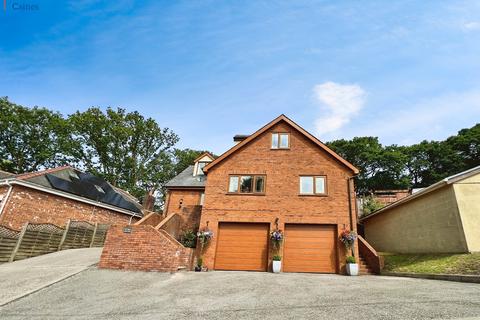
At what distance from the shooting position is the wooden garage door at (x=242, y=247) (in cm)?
1262

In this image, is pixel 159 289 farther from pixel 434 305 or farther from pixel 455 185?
pixel 455 185

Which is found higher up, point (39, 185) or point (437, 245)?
point (39, 185)

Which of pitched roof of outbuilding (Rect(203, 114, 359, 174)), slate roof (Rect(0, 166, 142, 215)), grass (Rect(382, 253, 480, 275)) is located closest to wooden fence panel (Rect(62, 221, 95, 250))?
slate roof (Rect(0, 166, 142, 215))

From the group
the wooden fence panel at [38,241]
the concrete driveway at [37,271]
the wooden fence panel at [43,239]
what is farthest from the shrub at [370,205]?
the wooden fence panel at [38,241]

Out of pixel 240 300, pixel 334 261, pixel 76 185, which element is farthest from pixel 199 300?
pixel 76 185

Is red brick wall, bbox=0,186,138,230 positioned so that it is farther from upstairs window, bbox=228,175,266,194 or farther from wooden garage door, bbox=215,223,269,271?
upstairs window, bbox=228,175,266,194

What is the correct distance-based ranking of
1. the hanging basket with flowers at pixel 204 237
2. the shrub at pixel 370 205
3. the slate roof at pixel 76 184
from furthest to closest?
1. the shrub at pixel 370 205
2. the slate roof at pixel 76 184
3. the hanging basket with flowers at pixel 204 237

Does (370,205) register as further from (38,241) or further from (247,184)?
(38,241)

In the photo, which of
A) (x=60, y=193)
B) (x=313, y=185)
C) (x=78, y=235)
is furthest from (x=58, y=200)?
(x=313, y=185)

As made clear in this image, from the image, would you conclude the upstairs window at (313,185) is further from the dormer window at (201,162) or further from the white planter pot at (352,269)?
the dormer window at (201,162)

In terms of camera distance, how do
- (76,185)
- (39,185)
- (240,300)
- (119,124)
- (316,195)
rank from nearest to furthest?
(240,300) → (316,195) → (39,185) → (76,185) → (119,124)

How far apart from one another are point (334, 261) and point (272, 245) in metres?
3.11

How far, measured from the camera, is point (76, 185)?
20.4 metres

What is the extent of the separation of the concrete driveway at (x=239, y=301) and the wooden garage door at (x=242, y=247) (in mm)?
3800
